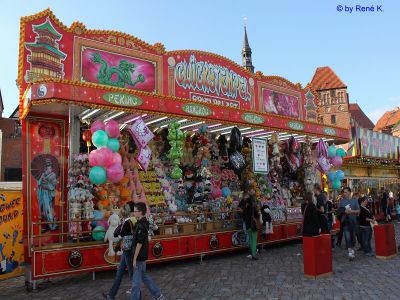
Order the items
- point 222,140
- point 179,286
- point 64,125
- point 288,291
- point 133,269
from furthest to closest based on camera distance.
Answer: point 222,140
point 64,125
point 179,286
point 288,291
point 133,269

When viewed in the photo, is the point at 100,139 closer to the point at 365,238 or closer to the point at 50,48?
the point at 50,48

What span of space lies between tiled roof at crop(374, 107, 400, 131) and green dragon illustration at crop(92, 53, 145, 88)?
5696 cm

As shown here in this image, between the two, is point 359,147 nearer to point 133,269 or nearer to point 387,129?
point 133,269

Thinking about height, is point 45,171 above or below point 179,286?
above

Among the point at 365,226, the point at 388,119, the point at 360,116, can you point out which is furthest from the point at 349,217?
the point at 360,116

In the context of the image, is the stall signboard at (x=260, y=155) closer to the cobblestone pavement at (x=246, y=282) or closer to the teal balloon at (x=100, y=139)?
the cobblestone pavement at (x=246, y=282)

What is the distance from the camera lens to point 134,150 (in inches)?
403

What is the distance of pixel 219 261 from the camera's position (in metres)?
9.88

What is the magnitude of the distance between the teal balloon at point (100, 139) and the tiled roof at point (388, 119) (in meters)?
59.7

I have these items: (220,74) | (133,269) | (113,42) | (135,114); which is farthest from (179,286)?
(220,74)

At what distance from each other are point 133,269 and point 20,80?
18.8 feet

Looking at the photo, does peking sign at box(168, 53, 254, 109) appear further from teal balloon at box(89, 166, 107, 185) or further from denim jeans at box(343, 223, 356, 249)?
denim jeans at box(343, 223, 356, 249)

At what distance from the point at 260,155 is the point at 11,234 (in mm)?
7396

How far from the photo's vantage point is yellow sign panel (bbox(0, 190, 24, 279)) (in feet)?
27.8
